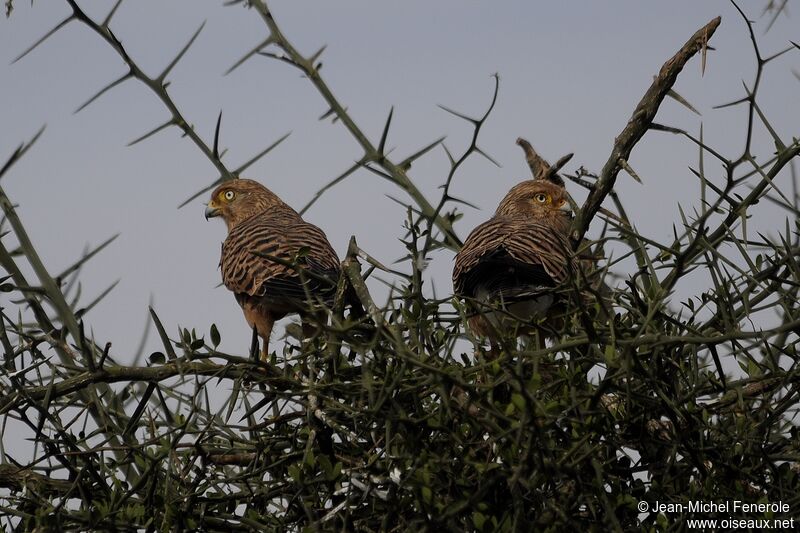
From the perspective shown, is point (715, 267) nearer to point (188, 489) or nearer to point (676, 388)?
point (676, 388)

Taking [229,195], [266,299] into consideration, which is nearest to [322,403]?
[266,299]

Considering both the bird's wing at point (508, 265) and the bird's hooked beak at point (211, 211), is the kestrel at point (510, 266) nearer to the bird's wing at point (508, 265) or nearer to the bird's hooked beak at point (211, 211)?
the bird's wing at point (508, 265)

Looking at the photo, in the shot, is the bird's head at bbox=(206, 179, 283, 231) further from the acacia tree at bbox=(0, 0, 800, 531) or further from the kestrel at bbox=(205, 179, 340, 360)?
the acacia tree at bbox=(0, 0, 800, 531)

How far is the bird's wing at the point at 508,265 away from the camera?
5738mm

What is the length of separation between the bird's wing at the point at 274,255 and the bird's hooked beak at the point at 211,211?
36.0 inches

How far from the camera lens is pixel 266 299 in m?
6.90

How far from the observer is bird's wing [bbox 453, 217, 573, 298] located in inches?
226

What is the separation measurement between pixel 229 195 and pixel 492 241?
3.56 metres

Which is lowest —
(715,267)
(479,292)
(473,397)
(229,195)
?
(473,397)

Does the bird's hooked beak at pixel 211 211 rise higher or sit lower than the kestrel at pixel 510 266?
higher

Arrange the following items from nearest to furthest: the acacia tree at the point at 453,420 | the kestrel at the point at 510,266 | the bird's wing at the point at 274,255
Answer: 1. the acacia tree at the point at 453,420
2. the kestrel at the point at 510,266
3. the bird's wing at the point at 274,255

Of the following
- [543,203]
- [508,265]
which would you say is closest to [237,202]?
[543,203]

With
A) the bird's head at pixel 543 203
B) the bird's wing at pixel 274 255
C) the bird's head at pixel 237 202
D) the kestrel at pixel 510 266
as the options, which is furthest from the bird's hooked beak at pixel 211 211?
the kestrel at pixel 510 266

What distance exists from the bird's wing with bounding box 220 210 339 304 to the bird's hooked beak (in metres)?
0.91
